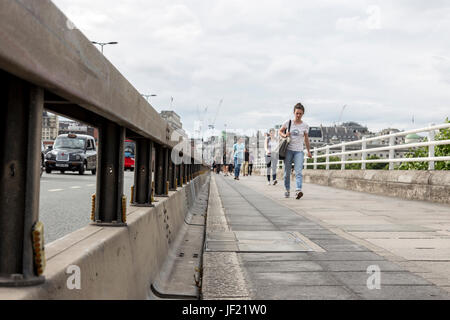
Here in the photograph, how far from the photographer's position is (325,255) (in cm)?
484

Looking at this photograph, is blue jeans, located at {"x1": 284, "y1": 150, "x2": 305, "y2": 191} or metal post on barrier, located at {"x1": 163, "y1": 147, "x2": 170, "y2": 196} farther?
blue jeans, located at {"x1": 284, "y1": 150, "x2": 305, "y2": 191}

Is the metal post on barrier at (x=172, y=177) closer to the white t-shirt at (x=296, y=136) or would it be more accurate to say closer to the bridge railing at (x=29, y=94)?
the bridge railing at (x=29, y=94)

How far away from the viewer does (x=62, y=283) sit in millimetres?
2012

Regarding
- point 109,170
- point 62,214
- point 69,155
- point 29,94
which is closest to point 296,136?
point 62,214

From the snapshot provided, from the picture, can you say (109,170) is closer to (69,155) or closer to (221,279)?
(221,279)

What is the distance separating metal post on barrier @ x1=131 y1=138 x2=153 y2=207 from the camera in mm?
4863

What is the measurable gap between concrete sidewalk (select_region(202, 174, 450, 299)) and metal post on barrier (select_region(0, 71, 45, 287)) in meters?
1.60

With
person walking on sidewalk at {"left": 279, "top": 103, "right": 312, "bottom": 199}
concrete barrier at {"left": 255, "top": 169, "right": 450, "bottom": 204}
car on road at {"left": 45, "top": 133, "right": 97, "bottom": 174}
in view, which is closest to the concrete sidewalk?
concrete barrier at {"left": 255, "top": 169, "right": 450, "bottom": 204}

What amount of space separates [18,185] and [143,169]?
3100 mm

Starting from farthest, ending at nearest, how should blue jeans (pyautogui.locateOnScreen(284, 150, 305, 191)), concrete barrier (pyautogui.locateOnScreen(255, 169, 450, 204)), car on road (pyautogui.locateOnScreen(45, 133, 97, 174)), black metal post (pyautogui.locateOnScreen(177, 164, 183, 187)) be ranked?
car on road (pyautogui.locateOnScreen(45, 133, 97, 174)) < blue jeans (pyautogui.locateOnScreen(284, 150, 305, 191)) < concrete barrier (pyautogui.locateOnScreen(255, 169, 450, 204)) < black metal post (pyautogui.locateOnScreen(177, 164, 183, 187))

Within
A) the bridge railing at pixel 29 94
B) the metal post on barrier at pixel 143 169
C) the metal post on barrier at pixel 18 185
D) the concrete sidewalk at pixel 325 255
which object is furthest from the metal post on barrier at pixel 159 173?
the metal post on barrier at pixel 18 185

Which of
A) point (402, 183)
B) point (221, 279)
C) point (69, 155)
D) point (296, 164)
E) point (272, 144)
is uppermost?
point (272, 144)

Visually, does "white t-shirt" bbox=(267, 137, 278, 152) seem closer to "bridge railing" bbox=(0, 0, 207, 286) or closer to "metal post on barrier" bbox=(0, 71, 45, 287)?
"bridge railing" bbox=(0, 0, 207, 286)
